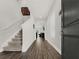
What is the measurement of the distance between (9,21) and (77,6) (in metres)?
5.16

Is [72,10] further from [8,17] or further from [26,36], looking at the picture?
[8,17]

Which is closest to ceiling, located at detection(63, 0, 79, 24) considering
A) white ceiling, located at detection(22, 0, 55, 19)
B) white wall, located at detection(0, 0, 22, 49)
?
white wall, located at detection(0, 0, 22, 49)

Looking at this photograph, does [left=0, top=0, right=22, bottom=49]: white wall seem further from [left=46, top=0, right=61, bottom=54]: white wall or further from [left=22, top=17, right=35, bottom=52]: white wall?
[left=46, top=0, right=61, bottom=54]: white wall

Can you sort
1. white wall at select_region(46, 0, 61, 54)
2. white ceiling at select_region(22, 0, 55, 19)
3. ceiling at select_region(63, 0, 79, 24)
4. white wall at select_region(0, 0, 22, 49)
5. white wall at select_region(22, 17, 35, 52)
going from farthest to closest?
white ceiling at select_region(22, 0, 55, 19), white wall at select_region(0, 0, 22, 49), white wall at select_region(22, 17, 35, 52), white wall at select_region(46, 0, 61, 54), ceiling at select_region(63, 0, 79, 24)

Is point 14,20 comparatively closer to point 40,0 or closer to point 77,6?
point 40,0

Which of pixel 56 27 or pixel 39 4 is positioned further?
pixel 39 4

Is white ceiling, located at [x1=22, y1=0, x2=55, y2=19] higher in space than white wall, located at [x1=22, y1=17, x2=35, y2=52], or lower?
higher

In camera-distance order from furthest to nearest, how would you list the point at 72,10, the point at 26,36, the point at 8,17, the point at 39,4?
the point at 39,4, the point at 8,17, the point at 26,36, the point at 72,10

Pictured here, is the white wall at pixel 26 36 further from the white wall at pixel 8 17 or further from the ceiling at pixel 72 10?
the ceiling at pixel 72 10

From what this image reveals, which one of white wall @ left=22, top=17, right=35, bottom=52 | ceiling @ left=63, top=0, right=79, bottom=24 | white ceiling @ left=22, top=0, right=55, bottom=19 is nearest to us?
ceiling @ left=63, top=0, right=79, bottom=24


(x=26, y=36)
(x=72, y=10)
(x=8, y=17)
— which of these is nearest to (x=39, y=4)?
(x=8, y=17)

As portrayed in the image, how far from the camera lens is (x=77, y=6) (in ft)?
4.15

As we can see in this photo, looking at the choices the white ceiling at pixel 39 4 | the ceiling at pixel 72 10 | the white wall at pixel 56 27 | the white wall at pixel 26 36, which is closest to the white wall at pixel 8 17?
the white ceiling at pixel 39 4

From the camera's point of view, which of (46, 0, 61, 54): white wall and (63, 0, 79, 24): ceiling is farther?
(46, 0, 61, 54): white wall
